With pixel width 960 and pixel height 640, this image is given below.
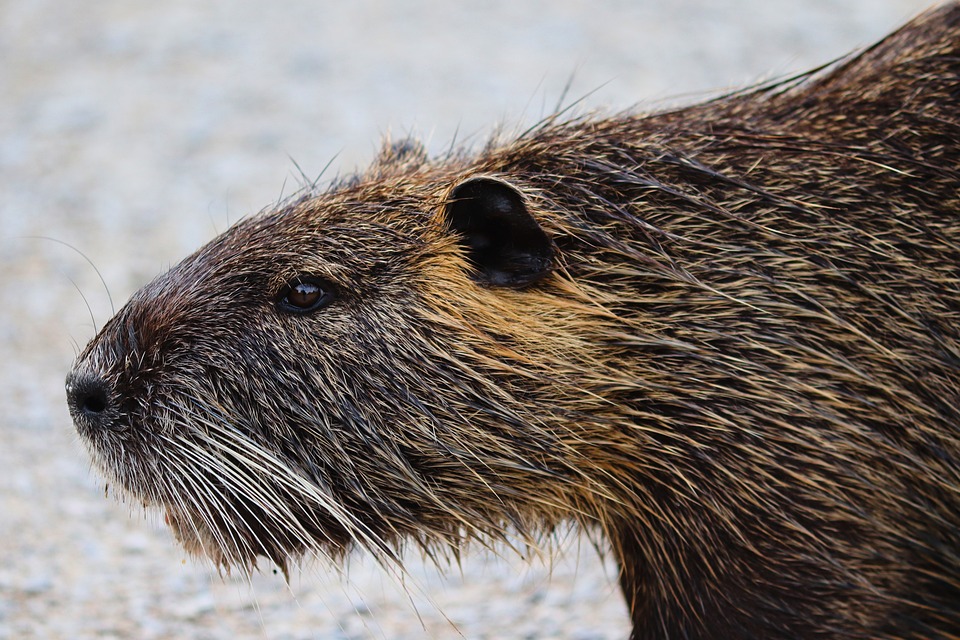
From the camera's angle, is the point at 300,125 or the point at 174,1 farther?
the point at 174,1

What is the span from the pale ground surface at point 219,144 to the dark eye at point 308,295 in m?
1.89

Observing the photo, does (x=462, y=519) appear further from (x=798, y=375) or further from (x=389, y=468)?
(x=798, y=375)

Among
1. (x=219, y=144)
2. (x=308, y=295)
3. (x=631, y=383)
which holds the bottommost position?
(x=631, y=383)

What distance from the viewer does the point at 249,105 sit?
31.3ft

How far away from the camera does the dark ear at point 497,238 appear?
3311mm

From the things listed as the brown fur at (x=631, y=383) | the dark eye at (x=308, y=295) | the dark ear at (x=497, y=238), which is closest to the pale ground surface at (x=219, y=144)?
the brown fur at (x=631, y=383)

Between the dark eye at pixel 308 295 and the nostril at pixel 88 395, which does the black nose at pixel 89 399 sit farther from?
the dark eye at pixel 308 295

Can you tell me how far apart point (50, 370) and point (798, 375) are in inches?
196

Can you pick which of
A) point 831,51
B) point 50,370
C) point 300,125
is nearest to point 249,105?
point 300,125

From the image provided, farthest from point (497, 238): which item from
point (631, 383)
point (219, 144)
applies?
point (219, 144)

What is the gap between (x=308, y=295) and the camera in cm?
339

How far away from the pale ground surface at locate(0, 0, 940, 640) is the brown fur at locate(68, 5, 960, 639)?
1.60 m

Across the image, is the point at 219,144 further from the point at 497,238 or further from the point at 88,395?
the point at 497,238

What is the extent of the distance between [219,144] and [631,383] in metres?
6.58
